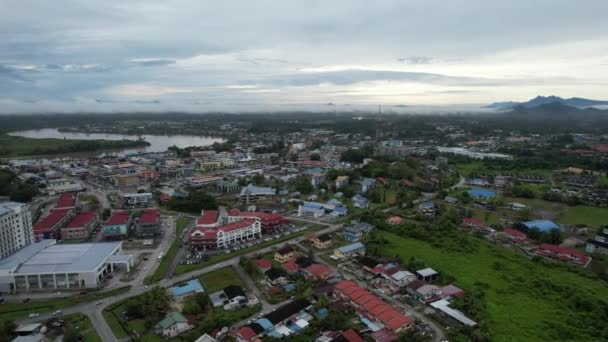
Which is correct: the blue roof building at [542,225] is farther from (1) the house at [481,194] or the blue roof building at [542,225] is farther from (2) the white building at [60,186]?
(2) the white building at [60,186]

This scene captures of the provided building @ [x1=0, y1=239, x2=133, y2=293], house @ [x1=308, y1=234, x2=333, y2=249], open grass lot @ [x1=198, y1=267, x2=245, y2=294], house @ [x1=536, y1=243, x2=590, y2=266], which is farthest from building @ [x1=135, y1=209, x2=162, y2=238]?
house @ [x1=536, y1=243, x2=590, y2=266]

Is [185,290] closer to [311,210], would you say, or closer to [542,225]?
[311,210]

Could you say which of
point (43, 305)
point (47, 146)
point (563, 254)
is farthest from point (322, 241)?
point (47, 146)

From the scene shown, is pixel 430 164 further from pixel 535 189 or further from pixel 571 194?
pixel 571 194

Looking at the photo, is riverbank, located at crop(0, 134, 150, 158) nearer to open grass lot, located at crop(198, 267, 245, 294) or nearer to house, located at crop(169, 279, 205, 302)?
open grass lot, located at crop(198, 267, 245, 294)

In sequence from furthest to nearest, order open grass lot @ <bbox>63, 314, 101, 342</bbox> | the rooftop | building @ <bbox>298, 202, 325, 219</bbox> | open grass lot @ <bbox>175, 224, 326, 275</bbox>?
1. building @ <bbox>298, 202, 325, 219</bbox>
2. open grass lot @ <bbox>175, 224, 326, 275</bbox>
3. the rooftop
4. open grass lot @ <bbox>63, 314, 101, 342</bbox>
